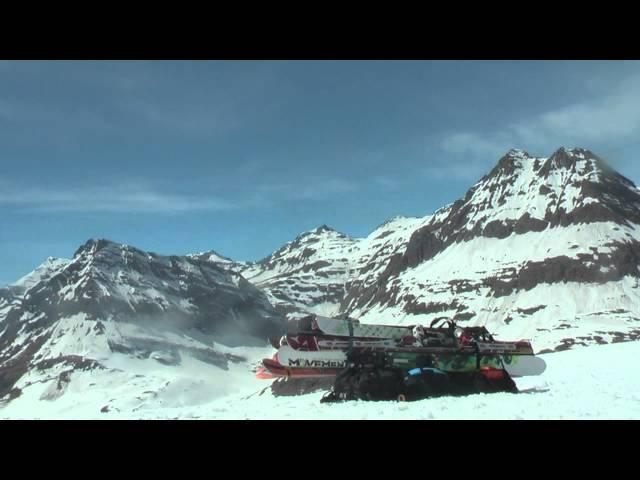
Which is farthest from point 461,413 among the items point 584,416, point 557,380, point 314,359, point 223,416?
point 557,380

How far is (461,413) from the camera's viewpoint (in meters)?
14.4

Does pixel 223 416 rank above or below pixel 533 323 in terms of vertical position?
below

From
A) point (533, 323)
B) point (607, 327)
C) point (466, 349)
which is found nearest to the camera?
point (466, 349)

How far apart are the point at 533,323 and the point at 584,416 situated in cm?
19144
